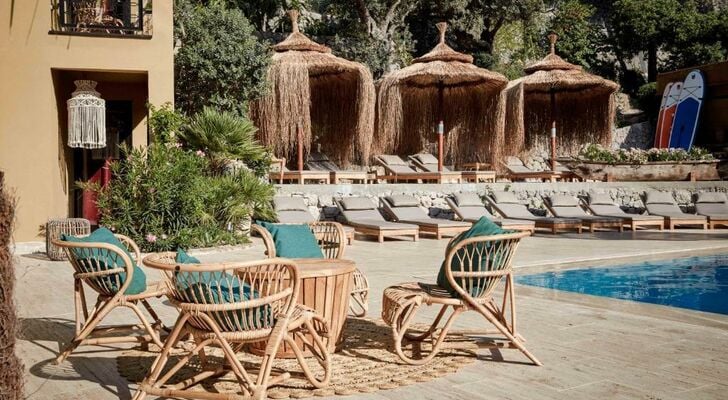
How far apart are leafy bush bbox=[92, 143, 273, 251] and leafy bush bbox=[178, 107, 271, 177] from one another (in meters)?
0.68

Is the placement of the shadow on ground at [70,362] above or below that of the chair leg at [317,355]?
below

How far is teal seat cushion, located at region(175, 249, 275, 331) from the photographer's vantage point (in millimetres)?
3156

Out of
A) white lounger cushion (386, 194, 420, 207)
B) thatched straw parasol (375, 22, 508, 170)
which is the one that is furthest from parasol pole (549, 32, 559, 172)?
white lounger cushion (386, 194, 420, 207)

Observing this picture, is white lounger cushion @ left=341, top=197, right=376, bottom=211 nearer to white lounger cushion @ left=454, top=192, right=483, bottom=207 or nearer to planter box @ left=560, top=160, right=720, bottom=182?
white lounger cushion @ left=454, top=192, right=483, bottom=207

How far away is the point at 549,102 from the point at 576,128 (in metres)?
1.14

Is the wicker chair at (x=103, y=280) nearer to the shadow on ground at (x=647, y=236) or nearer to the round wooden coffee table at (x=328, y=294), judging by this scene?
the round wooden coffee table at (x=328, y=294)

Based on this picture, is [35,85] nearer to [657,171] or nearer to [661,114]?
[657,171]

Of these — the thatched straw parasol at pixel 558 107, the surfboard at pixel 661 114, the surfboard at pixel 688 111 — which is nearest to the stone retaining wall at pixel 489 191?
the thatched straw parasol at pixel 558 107

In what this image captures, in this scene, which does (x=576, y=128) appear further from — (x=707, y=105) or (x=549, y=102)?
(x=707, y=105)

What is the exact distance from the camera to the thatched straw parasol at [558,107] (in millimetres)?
17094

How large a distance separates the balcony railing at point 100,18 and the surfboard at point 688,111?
20.1m

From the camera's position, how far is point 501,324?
13.5 ft

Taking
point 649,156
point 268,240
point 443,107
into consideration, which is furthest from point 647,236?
point 268,240

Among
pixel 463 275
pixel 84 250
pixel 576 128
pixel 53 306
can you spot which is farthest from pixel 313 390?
pixel 576 128
